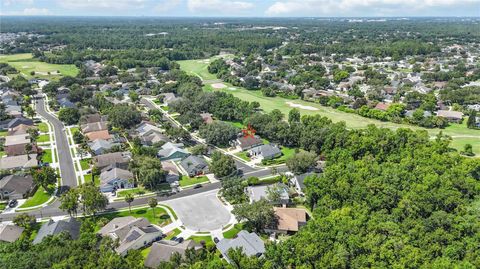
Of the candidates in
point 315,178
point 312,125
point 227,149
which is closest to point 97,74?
point 227,149

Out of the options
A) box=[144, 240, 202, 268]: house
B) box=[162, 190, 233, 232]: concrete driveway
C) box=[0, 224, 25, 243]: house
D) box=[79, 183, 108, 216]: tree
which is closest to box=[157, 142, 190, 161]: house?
box=[162, 190, 233, 232]: concrete driveway

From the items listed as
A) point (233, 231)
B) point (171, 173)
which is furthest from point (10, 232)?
point (233, 231)

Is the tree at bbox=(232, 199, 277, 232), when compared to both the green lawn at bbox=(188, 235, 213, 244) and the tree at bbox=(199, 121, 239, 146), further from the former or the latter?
the tree at bbox=(199, 121, 239, 146)

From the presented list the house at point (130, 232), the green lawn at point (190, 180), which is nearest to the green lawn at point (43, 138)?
the green lawn at point (190, 180)

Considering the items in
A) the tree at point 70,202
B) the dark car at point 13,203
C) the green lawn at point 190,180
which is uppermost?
the tree at point 70,202

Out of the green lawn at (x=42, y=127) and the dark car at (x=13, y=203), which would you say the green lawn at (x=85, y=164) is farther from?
the green lawn at (x=42, y=127)

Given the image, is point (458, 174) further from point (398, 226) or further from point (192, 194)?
point (192, 194)
